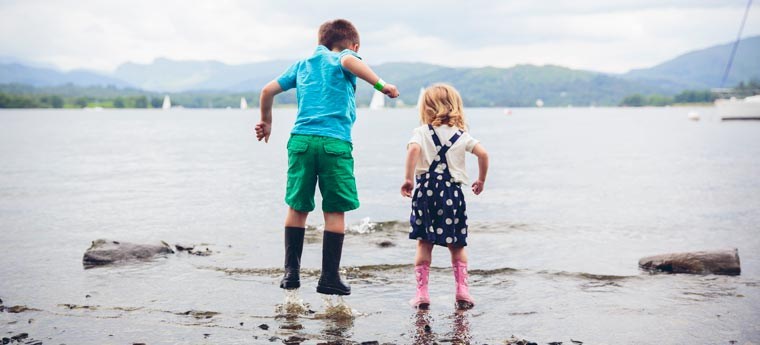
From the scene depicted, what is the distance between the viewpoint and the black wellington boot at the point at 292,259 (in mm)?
6402

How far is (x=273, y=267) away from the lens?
881 cm

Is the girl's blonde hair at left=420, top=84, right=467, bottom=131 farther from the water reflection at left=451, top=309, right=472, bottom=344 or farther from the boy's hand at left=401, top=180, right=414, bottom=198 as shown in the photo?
the water reflection at left=451, top=309, right=472, bottom=344

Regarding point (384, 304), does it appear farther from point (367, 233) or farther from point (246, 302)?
point (367, 233)

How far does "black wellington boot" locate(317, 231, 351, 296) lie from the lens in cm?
635

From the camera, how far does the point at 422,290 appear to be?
6.72 metres

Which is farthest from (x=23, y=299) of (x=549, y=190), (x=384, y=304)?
(x=549, y=190)

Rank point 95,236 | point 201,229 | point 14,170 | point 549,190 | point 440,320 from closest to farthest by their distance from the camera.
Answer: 1. point 440,320
2. point 95,236
3. point 201,229
4. point 549,190
5. point 14,170

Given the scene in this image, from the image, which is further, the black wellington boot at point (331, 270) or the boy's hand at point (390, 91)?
the black wellington boot at point (331, 270)

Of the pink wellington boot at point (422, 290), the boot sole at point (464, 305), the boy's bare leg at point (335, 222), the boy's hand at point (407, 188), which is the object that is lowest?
the boot sole at point (464, 305)

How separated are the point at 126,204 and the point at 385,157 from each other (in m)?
19.3

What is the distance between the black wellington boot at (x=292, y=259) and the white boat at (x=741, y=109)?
100m

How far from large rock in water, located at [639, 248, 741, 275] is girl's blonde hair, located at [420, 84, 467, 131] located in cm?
368

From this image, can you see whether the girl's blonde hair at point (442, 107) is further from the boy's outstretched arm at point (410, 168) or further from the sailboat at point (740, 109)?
the sailboat at point (740, 109)

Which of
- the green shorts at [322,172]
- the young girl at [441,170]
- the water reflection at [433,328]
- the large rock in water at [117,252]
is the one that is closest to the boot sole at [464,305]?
the young girl at [441,170]
